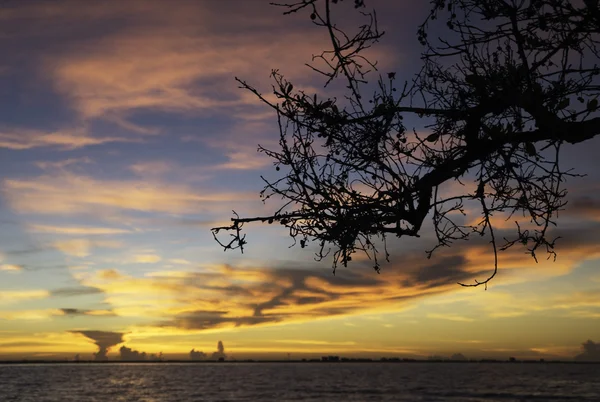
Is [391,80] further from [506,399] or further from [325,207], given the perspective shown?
[506,399]

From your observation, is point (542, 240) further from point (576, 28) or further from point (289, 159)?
point (289, 159)

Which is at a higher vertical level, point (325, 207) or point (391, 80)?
point (391, 80)

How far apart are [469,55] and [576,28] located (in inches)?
39.0

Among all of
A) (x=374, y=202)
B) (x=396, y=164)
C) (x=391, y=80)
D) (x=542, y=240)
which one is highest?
(x=391, y=80)

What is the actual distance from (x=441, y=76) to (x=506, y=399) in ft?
317

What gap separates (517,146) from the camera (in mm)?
5539

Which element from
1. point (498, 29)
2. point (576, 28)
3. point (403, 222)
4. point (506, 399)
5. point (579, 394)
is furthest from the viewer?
point (579, 394)

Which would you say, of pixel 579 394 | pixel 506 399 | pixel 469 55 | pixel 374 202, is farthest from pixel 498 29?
pixel 579 394

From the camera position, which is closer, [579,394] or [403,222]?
[403,222]

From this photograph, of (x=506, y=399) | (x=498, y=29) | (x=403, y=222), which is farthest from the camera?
(x=506, y=399)

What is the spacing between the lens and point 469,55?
226 inches

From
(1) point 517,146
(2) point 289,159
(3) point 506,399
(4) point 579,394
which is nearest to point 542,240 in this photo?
(1) point 517,146

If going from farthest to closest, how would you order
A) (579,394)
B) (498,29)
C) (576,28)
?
(579,394) < (498,29) < (576,28)

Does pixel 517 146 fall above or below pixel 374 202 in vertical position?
above
